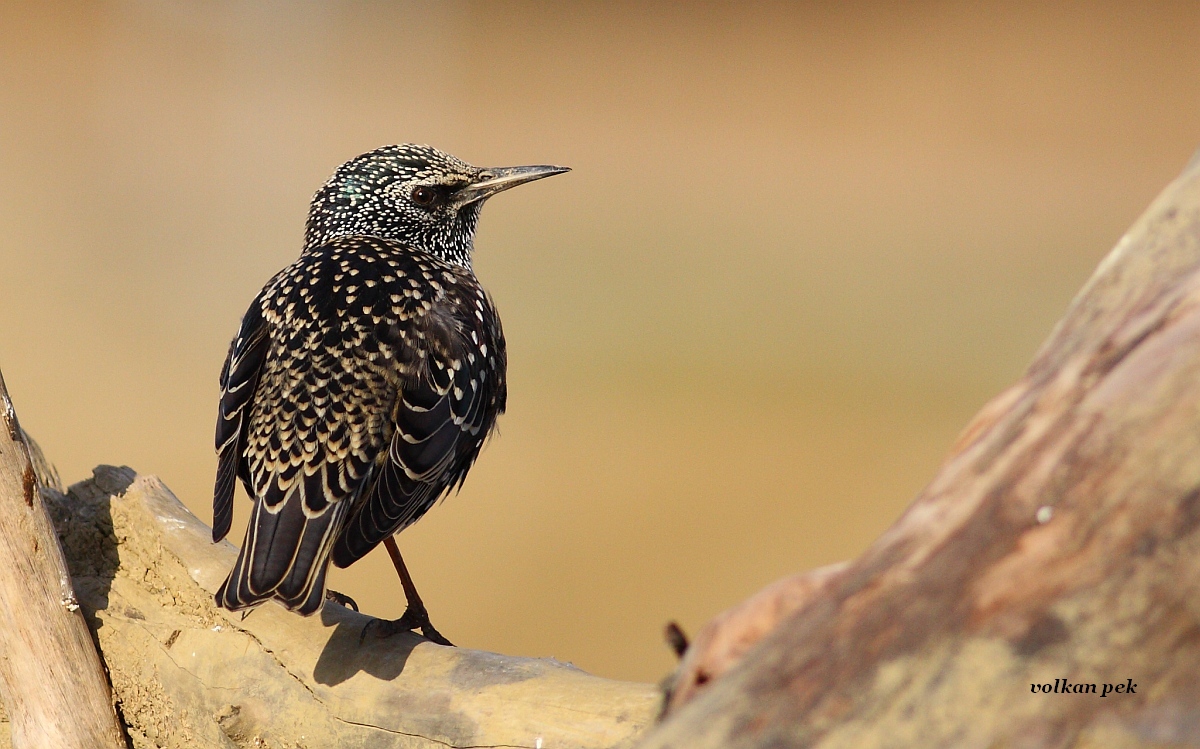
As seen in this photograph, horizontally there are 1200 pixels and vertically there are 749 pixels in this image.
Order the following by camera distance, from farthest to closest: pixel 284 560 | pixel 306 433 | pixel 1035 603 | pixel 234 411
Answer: pixel 234 411 < pixel 306 433 < pixel 284 560 < pixel 1035 603

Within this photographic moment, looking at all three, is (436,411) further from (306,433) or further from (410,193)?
(410,193)

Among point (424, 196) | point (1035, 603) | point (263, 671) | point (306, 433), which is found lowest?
point (263, 671)

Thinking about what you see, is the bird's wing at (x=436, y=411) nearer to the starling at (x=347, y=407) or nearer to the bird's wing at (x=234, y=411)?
the starling at (x=347, y=407)

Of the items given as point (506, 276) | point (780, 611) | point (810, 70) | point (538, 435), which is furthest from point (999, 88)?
point (780, 611)

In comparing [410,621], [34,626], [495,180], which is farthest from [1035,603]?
[495,180]

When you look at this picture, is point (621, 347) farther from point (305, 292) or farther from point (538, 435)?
point (305, 292)

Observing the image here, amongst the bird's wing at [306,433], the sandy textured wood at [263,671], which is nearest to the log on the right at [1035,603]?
the sandy textured wood at [263,671]
